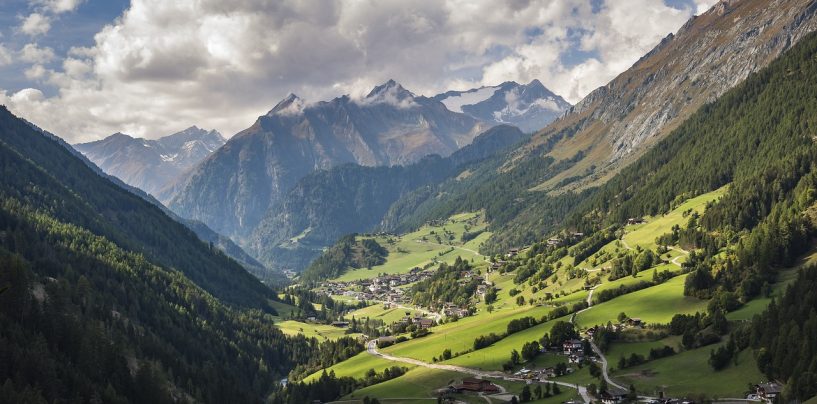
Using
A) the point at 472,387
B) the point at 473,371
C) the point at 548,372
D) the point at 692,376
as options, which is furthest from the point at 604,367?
the point at 473,371

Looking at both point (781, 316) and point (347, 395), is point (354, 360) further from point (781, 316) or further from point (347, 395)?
point (781, 316)

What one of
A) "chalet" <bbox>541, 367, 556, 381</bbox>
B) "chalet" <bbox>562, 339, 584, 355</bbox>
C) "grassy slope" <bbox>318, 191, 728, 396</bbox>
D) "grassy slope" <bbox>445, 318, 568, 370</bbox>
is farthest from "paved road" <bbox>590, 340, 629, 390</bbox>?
"grassy slope" <bbox>445, 318, 568, 370</bbox>

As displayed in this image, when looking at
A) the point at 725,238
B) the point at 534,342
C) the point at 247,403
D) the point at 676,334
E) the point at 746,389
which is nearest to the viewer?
the point at 746,389

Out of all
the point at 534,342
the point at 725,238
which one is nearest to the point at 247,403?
the point at 534,342

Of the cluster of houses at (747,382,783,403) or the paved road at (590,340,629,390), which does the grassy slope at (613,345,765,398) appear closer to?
the paved road at (590,340,629,390)

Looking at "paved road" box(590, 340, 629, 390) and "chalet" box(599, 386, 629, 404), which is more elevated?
"paved road" box(590, 340, 629, 390)

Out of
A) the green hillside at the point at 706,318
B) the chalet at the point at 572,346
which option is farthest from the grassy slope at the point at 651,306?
the chalet at the point at 572,346
